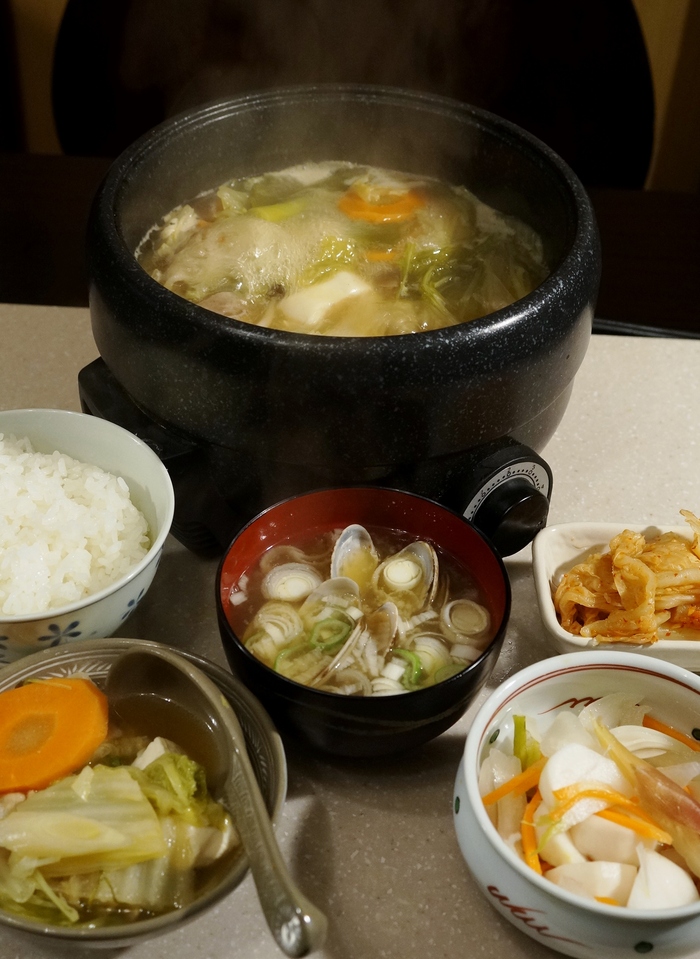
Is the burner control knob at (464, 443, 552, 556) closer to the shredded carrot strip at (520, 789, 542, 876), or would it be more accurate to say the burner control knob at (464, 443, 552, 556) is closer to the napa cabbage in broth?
the napa cabbage in broth

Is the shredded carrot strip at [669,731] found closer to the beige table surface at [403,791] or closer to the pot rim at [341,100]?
the beige table surface at [403,791]

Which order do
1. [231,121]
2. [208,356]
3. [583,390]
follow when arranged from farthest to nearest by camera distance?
[583,390]
[231,121]
[208,356]

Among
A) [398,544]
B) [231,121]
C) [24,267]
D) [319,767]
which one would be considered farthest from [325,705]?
[24,267]

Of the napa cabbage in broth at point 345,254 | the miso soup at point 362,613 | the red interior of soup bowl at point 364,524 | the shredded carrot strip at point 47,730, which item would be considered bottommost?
the shredded carrot strip at point 47,730

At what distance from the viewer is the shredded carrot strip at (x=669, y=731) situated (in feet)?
3.05

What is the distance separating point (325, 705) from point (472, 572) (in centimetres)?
28

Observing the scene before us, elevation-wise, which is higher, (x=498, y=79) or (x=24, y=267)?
(x=498, y=79)

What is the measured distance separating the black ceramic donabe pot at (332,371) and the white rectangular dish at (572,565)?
125 mm

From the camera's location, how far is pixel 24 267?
2336 mm

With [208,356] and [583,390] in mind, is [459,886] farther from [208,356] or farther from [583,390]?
[583,390]

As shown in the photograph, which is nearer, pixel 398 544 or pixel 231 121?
pixel 398 544

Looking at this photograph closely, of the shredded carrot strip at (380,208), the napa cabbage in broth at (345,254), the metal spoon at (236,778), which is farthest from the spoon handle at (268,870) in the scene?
the shredded carrot strip at (380,208)

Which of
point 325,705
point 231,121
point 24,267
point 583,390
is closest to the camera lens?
point 325,705

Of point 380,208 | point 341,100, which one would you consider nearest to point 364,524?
point 380,208
